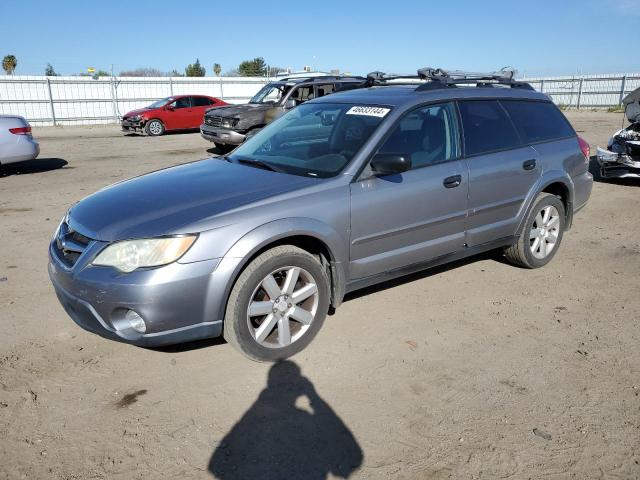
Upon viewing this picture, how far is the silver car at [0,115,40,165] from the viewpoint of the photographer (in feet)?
34.0

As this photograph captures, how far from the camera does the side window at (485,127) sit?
4.55 metres

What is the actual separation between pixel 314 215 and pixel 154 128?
59.3 feet

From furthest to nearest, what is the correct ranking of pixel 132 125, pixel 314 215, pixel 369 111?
pixel 132 125
pixel 369 111
pixel 314 215

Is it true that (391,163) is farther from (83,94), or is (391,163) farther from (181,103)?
(83,94)

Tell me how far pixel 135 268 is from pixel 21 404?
1017 millimetres

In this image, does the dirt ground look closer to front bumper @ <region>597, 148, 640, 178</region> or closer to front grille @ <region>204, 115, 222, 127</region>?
front bumper @ <region>597, 148, 640, 178</region>

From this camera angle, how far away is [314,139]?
14.3 ft

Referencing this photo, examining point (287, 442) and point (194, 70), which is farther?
point (194, 70)

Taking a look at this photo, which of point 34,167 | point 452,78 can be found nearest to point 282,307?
point 452,78

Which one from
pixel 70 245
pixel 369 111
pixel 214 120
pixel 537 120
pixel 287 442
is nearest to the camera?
pixel 287 442

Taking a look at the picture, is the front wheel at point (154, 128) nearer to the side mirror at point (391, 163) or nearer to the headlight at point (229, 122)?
the headlight at point (229, 122)

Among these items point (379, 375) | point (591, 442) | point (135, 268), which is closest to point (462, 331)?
point (379, 375)

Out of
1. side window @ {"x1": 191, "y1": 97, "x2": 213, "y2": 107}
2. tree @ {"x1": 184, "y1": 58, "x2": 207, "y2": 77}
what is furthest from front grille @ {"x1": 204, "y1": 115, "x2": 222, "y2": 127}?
tree @ {"x1": 184, "y1": 58, "x2": 207, "y2": 77}

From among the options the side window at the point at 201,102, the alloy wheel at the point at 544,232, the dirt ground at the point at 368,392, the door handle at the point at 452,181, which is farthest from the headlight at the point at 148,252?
the side window at the point at 201,102
